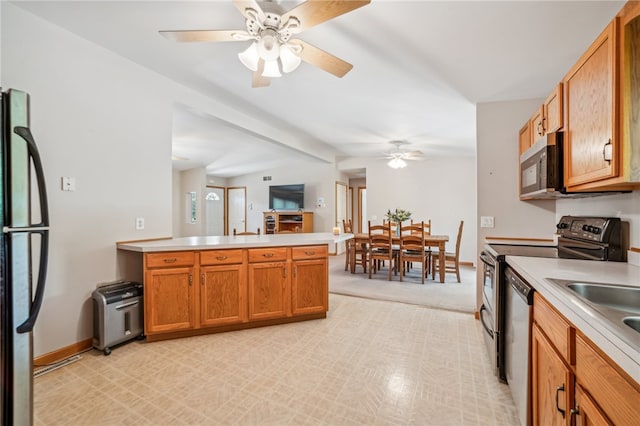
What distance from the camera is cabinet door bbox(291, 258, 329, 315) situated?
9.89 feet

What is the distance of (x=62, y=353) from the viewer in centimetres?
226

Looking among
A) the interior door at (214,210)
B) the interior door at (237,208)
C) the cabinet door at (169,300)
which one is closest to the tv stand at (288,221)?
the interior door at (237,208)

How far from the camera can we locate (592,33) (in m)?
1.98

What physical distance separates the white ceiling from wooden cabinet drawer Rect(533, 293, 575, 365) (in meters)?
1.77

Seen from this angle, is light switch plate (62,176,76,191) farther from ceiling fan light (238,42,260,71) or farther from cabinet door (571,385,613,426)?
cabinet door (571,385,613,426)

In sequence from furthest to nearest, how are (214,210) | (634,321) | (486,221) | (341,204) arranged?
(214,210), (341,204), (486,221), (634,321)

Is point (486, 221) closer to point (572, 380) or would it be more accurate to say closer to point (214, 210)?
point (572, 380)

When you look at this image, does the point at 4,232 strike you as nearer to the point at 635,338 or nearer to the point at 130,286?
the point at 130,286

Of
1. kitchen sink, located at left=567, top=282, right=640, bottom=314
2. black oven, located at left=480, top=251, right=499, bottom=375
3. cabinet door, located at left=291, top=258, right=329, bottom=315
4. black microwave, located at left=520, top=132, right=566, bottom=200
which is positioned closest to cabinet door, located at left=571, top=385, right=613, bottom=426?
kitchen sink, located at left=567, top=282, right=640, bottom=314

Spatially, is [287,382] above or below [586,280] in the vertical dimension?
below

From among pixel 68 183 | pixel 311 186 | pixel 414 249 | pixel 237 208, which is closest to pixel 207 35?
pixel 68 183

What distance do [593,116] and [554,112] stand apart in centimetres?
60

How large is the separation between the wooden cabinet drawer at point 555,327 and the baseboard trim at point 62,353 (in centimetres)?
319

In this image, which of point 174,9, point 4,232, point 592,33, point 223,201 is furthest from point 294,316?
point 223,201
